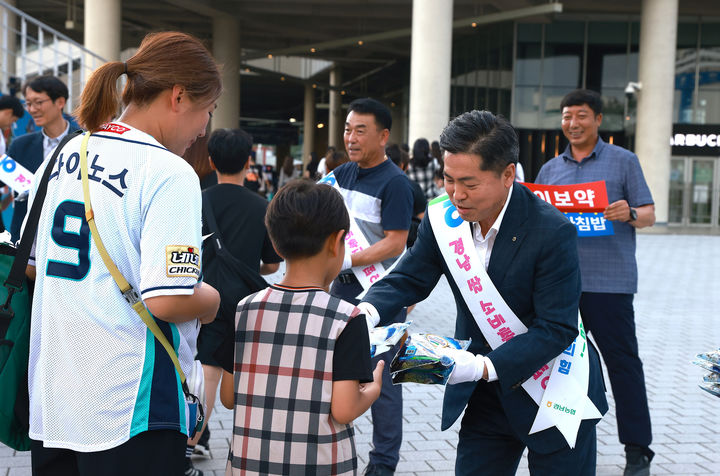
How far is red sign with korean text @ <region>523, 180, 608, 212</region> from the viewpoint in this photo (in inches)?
170

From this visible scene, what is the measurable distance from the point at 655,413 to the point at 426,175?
211 inches

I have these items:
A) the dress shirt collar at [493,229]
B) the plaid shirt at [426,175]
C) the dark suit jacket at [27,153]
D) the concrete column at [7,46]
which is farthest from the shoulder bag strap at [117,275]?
the concrete column at [7,46]

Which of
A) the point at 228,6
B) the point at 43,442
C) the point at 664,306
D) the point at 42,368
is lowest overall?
the point at 664,306

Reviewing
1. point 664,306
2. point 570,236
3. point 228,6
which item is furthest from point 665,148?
point 570,236

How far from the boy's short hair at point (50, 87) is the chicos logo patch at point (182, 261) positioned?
160 inches

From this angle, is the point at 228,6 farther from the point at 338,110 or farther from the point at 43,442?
the point at 43,442

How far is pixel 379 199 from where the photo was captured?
4.61 meters

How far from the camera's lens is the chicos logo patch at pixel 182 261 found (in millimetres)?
1964

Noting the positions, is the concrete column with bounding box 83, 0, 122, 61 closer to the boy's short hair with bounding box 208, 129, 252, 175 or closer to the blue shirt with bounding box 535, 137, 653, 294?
the boy's short hair with bounding box 208, 129, 252, 175

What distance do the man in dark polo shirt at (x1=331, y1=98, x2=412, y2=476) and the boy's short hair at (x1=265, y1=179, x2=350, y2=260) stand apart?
199 centimetres

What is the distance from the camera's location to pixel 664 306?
1064cm

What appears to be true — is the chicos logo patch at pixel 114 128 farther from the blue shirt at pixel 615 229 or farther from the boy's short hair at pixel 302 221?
the blue shirt at pixel 615 229

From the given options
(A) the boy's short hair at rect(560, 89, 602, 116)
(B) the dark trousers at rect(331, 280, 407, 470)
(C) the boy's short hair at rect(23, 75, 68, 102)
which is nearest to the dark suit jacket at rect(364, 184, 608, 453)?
(B) the dark trousers at rect(331, 280, 407, 470)

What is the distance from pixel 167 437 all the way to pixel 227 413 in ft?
11.8
